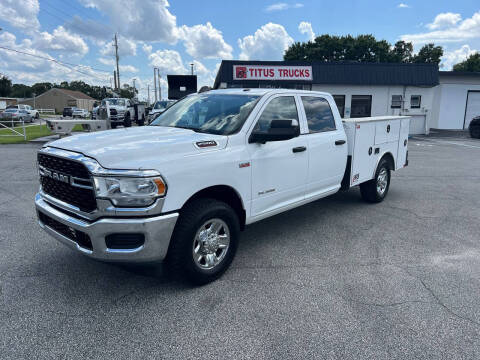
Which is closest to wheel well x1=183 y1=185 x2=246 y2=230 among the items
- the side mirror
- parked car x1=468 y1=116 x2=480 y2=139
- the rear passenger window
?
the side mirror

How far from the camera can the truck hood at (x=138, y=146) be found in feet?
9.74

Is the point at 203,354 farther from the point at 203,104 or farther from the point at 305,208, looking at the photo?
the point at 305,208

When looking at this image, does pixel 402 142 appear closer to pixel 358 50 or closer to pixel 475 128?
pixel 475 128

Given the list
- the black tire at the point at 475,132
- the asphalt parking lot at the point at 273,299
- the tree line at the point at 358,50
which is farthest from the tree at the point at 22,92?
the asphalt parking lot at the point at 273,299

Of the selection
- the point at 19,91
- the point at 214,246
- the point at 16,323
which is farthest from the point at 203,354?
the point at 19,91

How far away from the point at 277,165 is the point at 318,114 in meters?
1.32

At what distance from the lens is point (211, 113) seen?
14.0 feet

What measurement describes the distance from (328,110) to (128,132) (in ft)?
9.59

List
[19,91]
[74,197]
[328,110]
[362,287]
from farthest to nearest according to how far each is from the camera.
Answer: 1. [19,91]
2. [328,110]
3. [362,287]
4. [74,197]

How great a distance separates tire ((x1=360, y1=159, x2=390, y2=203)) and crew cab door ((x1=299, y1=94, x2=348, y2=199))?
4.08 feet

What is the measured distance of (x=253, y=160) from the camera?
3865 mm

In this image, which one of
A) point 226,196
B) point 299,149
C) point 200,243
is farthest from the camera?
point 299,149

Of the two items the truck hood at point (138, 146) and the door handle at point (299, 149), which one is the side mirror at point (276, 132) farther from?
the door handle at point (299, 149)

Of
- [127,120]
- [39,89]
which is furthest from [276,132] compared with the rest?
[39,89]
